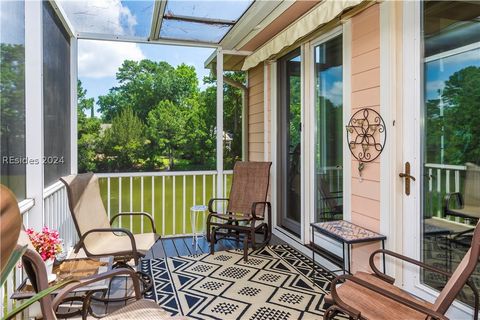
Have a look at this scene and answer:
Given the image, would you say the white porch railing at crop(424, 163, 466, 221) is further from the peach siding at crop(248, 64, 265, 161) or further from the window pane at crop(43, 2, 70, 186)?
the window pane at crop(43, 2, 70, 186)

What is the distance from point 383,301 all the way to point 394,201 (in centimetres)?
90

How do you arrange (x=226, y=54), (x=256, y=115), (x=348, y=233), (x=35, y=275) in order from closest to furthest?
(x=35, y=275) → (x=348, y=233) → (x=226, y=54) → (x=256, y=115)

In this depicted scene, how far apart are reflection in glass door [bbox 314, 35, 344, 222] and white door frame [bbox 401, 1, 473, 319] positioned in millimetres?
849

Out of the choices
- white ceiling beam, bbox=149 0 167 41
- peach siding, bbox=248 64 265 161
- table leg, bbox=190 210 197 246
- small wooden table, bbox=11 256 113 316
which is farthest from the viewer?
peach siding, bbox=248 64 265 161

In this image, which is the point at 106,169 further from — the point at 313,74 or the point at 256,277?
the point at 313,74

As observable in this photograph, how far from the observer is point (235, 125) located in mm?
5453

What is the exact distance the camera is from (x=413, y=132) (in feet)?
8.23

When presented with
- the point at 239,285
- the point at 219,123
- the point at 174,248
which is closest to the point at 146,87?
the point at 219,123

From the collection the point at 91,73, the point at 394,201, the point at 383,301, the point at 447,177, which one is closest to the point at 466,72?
the point at 447,177

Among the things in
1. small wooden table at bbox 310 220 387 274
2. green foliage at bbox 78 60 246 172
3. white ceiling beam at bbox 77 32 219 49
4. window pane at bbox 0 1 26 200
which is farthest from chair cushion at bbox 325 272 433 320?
white ceiling beam at bbox 77 32 219 49

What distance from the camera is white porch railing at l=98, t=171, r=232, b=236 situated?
4.62 m

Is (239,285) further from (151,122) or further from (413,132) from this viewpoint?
(151,122)

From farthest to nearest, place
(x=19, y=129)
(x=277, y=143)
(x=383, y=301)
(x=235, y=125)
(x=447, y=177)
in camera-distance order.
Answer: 1. (x=235, y=125)
2. (x=277, y=143)
3. (x=19, y=129)
4. (x=447, y=177)
5. (x=383, y=301)

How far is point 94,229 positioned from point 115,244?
331 mm
